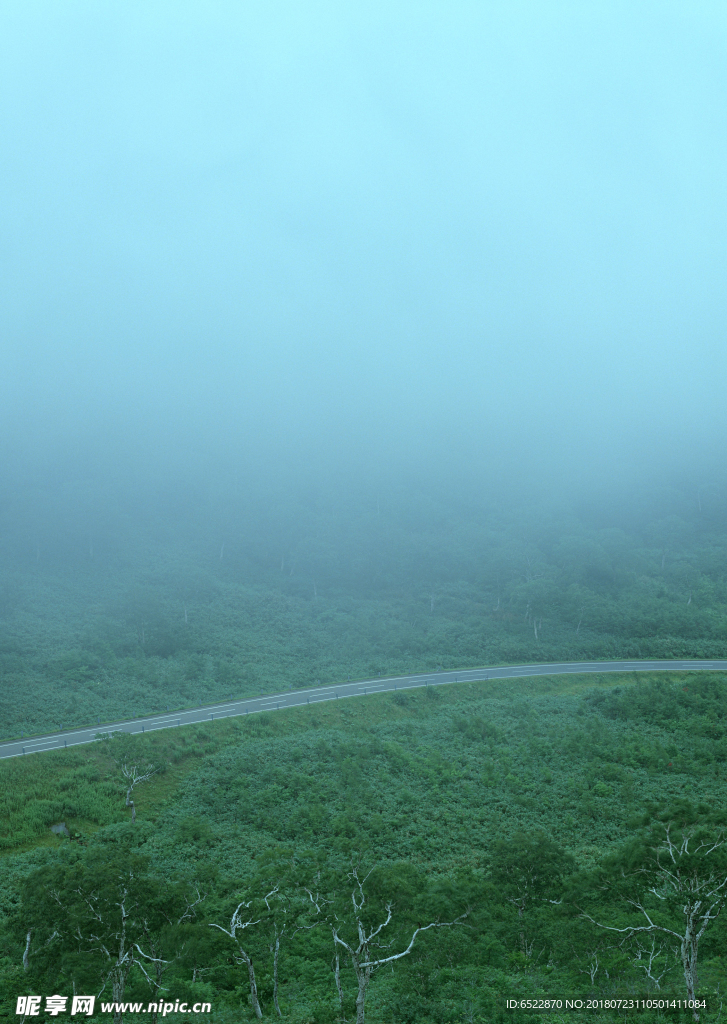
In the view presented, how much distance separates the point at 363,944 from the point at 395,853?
61.7 feet

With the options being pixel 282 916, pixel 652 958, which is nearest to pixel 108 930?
pixel 282 916

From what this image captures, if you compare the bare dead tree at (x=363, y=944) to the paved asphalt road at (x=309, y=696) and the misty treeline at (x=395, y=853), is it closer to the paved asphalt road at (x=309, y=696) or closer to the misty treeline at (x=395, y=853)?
the misty treeline at (x=395, y=853)

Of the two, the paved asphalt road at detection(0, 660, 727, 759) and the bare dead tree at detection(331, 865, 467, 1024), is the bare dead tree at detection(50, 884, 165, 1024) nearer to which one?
the bare dead tree at detection(331, 865, 467, 1024)

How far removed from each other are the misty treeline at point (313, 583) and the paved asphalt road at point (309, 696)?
3.08 m

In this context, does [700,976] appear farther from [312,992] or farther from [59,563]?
[59,563]

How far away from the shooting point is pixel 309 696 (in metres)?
60.7

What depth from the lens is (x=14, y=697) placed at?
185 feet

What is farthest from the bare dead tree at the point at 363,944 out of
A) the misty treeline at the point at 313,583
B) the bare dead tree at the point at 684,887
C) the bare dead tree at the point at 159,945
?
the misty treeline at the point at 313,583

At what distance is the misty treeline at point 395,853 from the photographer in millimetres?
21875

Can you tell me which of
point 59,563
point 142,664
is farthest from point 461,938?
point 59,563

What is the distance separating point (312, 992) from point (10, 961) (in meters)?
12.2

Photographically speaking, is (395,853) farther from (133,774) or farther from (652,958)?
(133,774)

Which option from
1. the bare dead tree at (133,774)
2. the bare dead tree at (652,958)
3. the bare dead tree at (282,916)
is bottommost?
the bare dead tree at (652,958)

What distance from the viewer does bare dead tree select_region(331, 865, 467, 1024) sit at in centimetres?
1789
